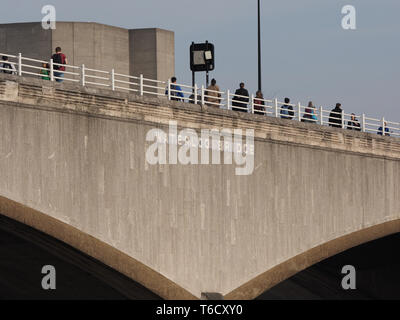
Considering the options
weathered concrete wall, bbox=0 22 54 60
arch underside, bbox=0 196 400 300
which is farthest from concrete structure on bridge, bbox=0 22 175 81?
arch underside, bbox=0 196 400 300

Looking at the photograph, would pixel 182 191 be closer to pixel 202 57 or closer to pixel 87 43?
pixel 202 57

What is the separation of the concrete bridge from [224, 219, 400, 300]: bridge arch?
0.18 feet

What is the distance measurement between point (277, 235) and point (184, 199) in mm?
4783

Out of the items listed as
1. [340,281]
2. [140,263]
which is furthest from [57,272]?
[340,281]

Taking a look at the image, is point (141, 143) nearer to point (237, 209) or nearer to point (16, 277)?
point (237, 209)

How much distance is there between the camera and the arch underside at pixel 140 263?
2455cm

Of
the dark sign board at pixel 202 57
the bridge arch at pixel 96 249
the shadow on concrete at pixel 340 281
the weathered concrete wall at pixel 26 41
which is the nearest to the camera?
the bridge arch at pixel 96 249

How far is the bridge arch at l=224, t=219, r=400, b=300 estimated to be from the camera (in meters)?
31.1

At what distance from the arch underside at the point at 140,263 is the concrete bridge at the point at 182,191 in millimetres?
36

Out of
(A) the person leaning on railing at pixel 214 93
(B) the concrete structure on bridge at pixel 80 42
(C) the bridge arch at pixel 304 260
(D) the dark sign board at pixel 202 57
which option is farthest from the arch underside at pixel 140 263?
(B) the concrete structure on bridge at pixel 80 42

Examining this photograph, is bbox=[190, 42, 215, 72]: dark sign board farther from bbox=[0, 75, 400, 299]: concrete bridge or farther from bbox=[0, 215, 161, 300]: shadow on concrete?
bbox=[0, 215, 161, 300]: shadow on concrete

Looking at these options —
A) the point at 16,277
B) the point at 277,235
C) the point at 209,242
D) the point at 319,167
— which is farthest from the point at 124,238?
the point at 16,277

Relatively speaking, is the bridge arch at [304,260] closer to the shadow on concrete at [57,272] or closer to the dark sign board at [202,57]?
the shadow on concrete at [57,272]

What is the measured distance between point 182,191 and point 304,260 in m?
6.65
